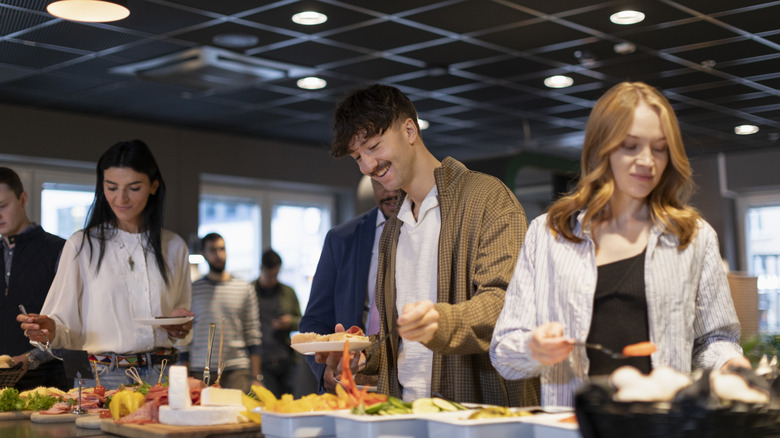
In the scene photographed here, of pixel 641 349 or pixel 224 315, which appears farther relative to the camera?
pixel 224 315

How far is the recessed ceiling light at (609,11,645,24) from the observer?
5.59m

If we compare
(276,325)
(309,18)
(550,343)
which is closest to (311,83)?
(309,18)

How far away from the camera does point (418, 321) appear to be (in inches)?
72.9

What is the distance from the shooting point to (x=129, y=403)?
2.43m

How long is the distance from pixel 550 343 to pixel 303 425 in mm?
513

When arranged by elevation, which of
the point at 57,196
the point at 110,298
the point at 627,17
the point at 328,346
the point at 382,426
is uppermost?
the point at 627,17

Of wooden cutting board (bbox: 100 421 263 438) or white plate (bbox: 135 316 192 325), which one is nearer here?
wooden cutting board (bbox: 100 421 263 438)

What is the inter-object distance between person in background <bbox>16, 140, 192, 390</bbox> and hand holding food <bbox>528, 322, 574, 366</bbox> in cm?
180

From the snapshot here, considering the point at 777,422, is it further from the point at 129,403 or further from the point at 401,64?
the point at 401,64

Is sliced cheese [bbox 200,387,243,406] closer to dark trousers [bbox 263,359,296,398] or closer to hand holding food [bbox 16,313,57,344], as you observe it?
hand holding food [bbox 16,313,57,344]

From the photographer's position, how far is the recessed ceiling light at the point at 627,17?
559 centimetres

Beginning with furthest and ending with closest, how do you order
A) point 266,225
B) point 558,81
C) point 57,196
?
point 266,225 < point 57,196 < point 558,81

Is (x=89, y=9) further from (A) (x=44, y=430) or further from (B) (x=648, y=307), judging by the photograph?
(B) (x=648, y=307)

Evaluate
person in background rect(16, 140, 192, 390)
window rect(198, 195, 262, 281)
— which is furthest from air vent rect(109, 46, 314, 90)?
person in background rect(16, 140, 192, 390)
